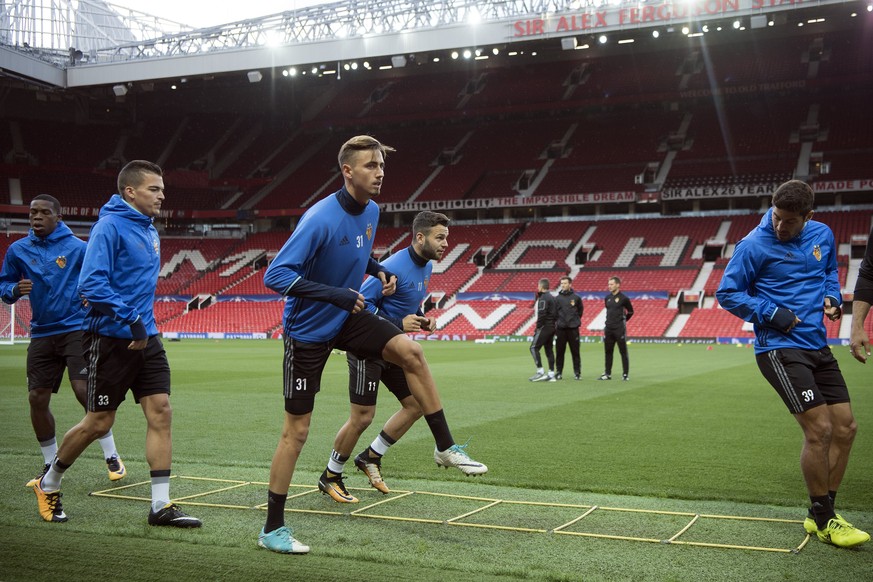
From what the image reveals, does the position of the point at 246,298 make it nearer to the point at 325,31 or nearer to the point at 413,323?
A: the point at 325,31

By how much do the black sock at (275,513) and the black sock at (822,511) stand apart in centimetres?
330

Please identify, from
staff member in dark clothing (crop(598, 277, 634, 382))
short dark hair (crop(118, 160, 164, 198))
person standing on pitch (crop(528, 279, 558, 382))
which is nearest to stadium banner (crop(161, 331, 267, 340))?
person standing on pitch (crop(528, 279, 558, 382))

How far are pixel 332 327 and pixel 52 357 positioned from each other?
10.2 feet

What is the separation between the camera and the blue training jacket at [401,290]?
6609mm

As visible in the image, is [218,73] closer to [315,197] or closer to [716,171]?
[315,197]

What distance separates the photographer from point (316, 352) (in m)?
5.05

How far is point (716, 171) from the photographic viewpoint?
150ft

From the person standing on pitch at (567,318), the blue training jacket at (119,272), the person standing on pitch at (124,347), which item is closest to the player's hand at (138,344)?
the person standing on pitch at (124,347)

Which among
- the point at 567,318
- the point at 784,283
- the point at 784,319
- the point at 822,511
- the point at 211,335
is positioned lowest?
the point at 211,335

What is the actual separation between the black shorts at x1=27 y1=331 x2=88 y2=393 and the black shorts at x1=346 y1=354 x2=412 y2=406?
2306 millimetres

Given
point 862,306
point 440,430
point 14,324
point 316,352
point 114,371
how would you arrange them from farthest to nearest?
point 14,324
point 114,371
point 862,306
point 316,352
point 440,430

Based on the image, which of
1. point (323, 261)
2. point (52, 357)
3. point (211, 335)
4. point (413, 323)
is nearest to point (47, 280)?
point (52, 357)

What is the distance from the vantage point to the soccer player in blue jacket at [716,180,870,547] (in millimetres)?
5102

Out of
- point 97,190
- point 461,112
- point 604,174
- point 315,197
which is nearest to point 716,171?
point 604,174
